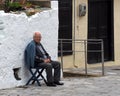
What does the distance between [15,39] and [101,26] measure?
7953mm

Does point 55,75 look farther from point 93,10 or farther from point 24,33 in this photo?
point 93,10

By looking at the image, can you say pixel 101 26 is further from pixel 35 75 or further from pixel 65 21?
pixel 35 75

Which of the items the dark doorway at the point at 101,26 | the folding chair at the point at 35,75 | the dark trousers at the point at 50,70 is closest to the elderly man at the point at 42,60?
the dark trousers at the point at 50,70

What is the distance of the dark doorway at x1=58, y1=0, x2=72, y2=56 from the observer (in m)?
18.6

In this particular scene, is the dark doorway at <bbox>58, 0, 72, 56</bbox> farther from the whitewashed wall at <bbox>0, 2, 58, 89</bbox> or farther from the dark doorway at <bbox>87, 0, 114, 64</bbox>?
the whitewashed wall at <bbox>0, 2, 58, 89</bbox>

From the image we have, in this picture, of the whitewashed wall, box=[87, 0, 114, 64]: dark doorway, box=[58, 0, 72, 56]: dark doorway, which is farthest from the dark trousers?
box=[87, 0, 114, 64]: dark doorway

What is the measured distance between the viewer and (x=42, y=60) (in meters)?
13.5

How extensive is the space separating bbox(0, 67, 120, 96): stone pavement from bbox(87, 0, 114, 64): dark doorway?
4.68m

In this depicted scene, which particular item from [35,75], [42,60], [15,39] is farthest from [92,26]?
[15,39]

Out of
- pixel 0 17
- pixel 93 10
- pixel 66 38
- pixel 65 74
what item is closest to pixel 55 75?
pixel 0 17

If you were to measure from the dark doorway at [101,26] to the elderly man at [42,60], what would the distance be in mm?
6341

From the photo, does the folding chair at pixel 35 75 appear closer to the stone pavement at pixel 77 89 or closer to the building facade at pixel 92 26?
the stone pavement at pixel 77 89

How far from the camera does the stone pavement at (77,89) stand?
41.2ft

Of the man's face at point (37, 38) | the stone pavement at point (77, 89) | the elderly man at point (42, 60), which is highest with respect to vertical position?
the man's face at point (37, 38)
